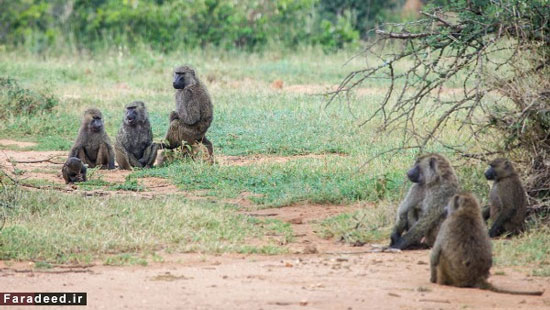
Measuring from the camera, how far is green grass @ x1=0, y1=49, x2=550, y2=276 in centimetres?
782

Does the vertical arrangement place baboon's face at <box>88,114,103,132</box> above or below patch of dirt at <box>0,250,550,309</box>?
above

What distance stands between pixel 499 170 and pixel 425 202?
843 millimetres

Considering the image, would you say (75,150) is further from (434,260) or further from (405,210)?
(434,260)

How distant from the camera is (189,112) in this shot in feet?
40.5

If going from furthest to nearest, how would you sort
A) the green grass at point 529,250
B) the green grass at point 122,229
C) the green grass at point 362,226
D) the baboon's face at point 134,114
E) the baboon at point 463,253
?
the baboon's face at point 134,114 < the green grass at point 362,226 < the green grass at point 122,229 < the green grass at point 529,250 < the baboon at point 463,253

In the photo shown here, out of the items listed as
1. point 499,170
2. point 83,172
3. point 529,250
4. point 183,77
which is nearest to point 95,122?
point 83,172

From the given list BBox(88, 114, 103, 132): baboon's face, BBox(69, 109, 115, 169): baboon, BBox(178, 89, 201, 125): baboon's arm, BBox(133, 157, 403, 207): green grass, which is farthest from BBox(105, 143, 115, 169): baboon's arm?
BBox(178, 89, 201, 125): baboon's arm

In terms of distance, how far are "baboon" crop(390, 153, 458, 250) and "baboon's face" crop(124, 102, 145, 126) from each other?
520 cm

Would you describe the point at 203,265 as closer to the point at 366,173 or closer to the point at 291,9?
the point at 366,173

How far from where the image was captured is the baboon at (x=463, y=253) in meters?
6.54

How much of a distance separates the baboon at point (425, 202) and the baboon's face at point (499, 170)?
52 cm

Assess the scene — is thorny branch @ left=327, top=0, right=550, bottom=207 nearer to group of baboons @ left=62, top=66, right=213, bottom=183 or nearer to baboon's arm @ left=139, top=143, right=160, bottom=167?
group of baboons @ left=62, top=66, right=213, bottom=183

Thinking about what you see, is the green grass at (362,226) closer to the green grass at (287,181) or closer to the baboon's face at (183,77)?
the green grass at (287,181)

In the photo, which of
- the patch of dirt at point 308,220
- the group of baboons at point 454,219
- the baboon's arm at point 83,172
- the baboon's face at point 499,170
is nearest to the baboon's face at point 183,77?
the baboon's arm at point 83,172
